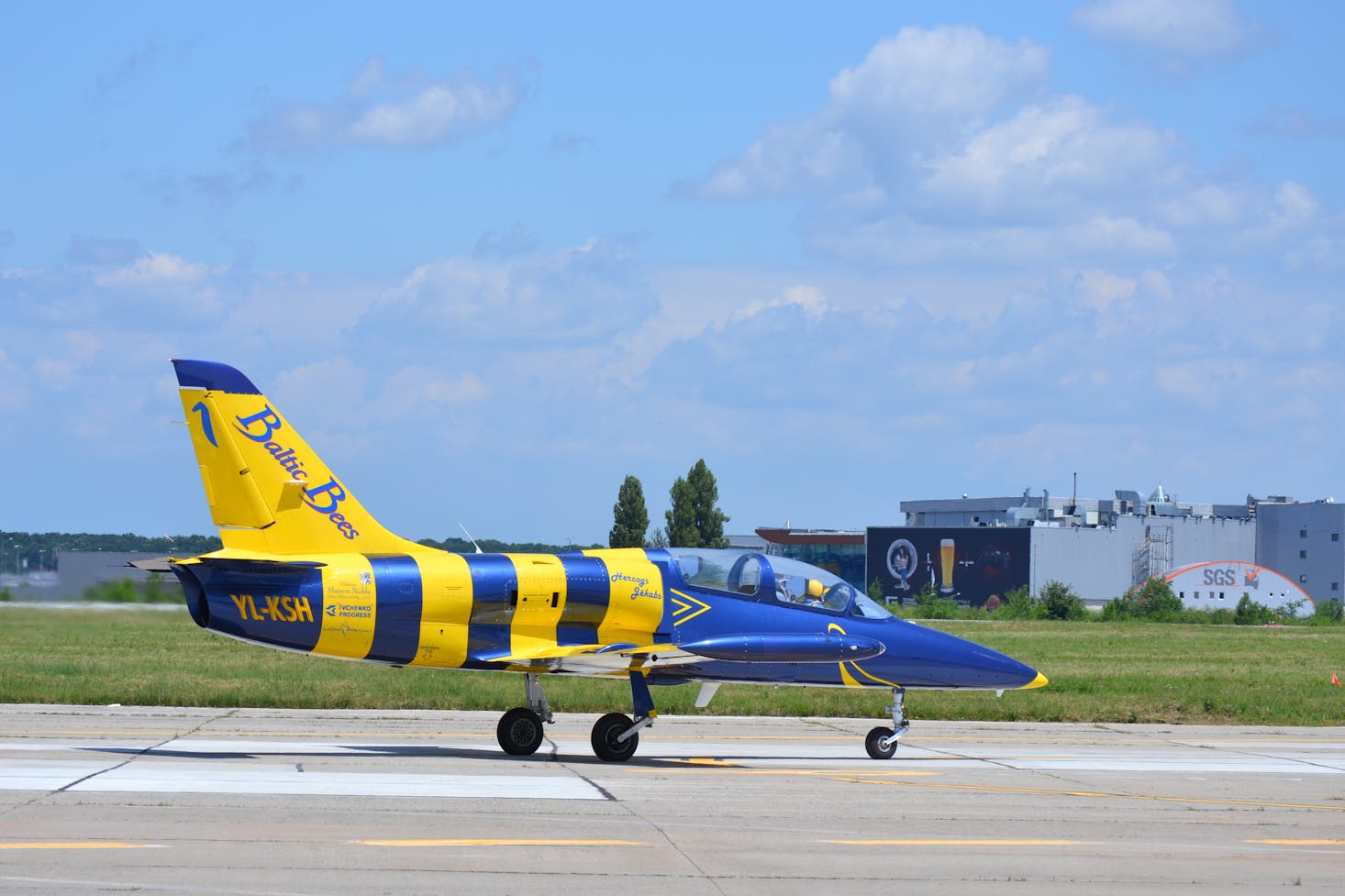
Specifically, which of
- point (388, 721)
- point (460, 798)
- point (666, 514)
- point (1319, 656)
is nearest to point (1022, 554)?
point (666, 514)

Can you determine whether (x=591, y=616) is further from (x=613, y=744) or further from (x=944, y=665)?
(x=944, y=665)

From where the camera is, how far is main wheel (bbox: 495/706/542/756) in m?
19.2

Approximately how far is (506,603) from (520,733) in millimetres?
1862

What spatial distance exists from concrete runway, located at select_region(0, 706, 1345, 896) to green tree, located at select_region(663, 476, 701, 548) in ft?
239

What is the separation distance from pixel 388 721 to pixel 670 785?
337 inches

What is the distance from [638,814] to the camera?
1423 cm

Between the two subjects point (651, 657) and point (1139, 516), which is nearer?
point (651, 657)

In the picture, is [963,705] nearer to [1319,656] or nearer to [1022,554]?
[1319,656]

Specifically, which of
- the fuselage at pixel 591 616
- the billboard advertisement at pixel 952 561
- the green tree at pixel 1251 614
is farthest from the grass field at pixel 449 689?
the billboard advertisement at pixel 952 561

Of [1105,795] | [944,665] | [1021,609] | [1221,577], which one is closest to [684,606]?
[944,665]

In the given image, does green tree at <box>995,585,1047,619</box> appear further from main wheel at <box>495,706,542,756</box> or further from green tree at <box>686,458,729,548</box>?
main wheel at <box>495,706,542,756</box>

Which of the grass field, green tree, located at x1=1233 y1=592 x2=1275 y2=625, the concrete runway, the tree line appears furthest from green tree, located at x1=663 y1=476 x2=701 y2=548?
the concrete runway

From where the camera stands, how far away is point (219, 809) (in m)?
13.7

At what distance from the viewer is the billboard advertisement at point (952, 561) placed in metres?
114
